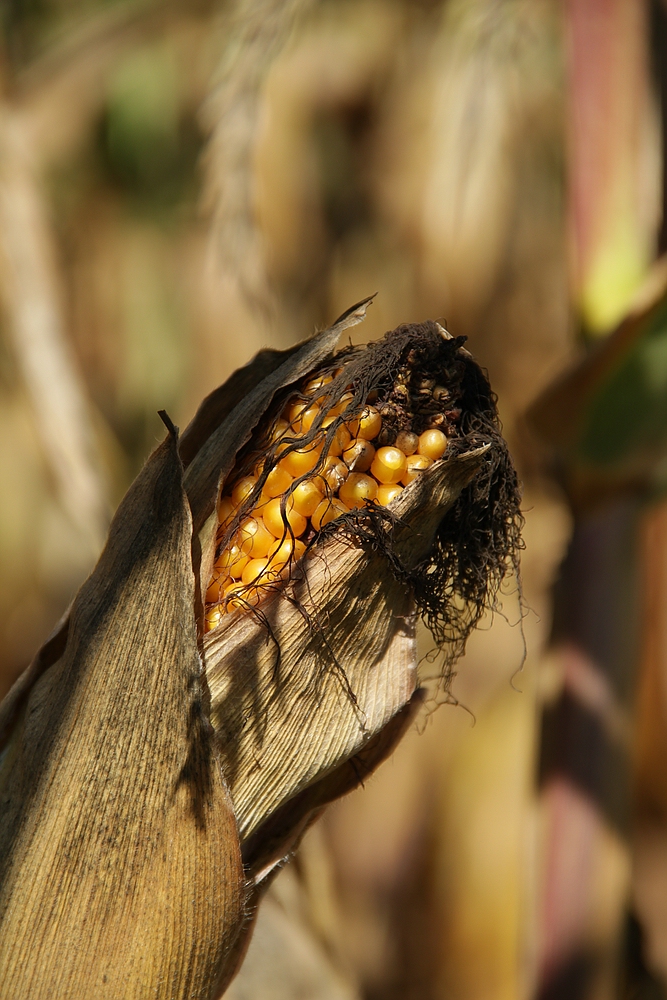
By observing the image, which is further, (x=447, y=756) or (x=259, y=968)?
(x=447, y=756)

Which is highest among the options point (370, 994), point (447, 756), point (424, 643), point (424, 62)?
point (424, 62)

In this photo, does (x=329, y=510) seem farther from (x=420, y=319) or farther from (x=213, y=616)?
(x=420, y=319)

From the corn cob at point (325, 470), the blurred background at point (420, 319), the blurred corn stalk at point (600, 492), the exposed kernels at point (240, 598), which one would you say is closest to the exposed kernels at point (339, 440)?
the corn cob at point (325, 470)

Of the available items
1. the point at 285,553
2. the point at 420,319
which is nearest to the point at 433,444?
the point at 285,553

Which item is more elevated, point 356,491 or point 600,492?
point 356,491

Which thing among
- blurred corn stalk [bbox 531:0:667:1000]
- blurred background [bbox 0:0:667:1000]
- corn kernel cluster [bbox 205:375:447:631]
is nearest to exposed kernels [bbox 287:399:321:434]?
corn kernel cluster [bbox 205:375:447:631]

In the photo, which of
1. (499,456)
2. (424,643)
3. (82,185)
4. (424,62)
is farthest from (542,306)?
(499,456)

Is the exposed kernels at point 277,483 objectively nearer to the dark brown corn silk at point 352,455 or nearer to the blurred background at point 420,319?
the dark brown corn silk at point 352,455

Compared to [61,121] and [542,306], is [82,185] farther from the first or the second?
[542,306]
